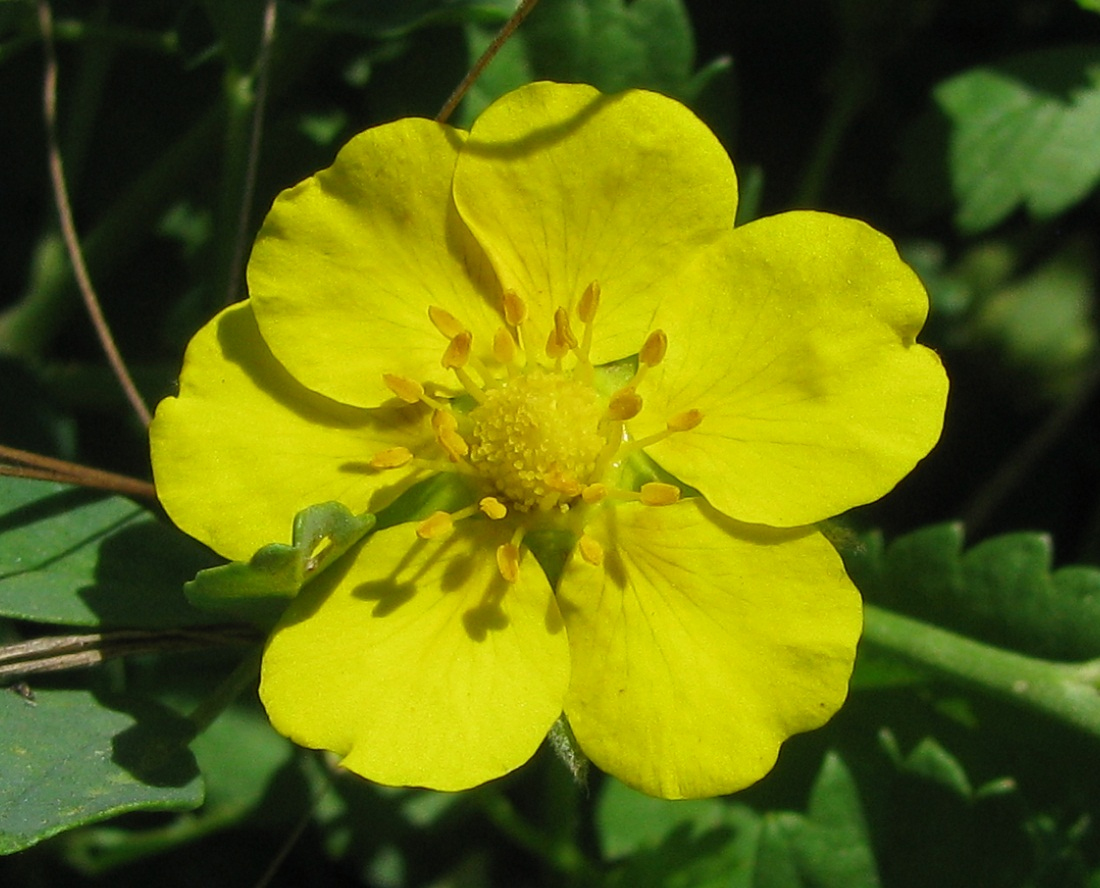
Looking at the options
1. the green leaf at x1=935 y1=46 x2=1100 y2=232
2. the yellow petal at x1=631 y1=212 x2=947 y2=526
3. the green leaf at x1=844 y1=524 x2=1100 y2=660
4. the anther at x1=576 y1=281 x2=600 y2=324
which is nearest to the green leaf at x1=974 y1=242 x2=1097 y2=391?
the green leaf at x1=935 y1=46 x2=1100 y2=232

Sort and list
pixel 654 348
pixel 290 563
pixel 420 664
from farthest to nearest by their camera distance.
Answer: pixel 654 348
pixel 420 664
pixel 290 563

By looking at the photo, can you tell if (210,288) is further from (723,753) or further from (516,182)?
(723,753)

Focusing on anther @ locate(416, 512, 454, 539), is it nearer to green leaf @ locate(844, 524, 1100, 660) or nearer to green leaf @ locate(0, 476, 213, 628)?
green leaf @ locate(0, 476, 213, 628)

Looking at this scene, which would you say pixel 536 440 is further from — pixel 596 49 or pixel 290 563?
pixel 596 49

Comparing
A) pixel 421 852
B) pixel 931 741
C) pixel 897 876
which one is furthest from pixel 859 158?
pixel 421 852

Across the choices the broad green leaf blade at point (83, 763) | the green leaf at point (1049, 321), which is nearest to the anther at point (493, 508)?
the broad green leaf blade at point (83, 763)

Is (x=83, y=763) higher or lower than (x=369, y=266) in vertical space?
lower

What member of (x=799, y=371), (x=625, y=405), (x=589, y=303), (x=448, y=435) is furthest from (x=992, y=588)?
(x=448, y=435)
